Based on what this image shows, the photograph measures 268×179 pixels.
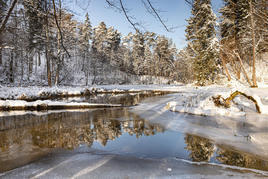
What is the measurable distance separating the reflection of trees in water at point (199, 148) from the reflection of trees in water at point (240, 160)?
0.26 m

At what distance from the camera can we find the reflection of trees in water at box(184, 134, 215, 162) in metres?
3.89

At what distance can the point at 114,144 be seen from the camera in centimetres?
490

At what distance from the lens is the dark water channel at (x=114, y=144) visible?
3807 mm

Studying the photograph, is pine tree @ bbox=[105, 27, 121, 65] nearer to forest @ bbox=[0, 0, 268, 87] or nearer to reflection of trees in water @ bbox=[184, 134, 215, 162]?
forest @ bbox=[0, 0, 268, 87]

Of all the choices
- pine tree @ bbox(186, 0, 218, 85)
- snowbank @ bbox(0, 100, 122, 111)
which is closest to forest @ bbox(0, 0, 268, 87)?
pine tree @ bbox(186, 0, 218, 85)

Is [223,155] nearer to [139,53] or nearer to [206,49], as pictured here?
[206,49]

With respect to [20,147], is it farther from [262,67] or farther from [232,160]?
[262,67]

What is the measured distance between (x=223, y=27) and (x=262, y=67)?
8.90 metres

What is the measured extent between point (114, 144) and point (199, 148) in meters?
2.49

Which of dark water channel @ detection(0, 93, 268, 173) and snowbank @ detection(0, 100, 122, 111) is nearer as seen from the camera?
dark water channel @ detection(0, 93, 268, 173)

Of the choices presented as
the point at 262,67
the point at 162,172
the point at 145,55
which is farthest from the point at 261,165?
the point at 145,55

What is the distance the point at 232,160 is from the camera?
367cm

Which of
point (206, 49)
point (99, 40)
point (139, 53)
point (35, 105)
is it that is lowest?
point (35, 105)

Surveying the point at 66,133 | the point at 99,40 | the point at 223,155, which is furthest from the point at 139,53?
the point at 223,155
